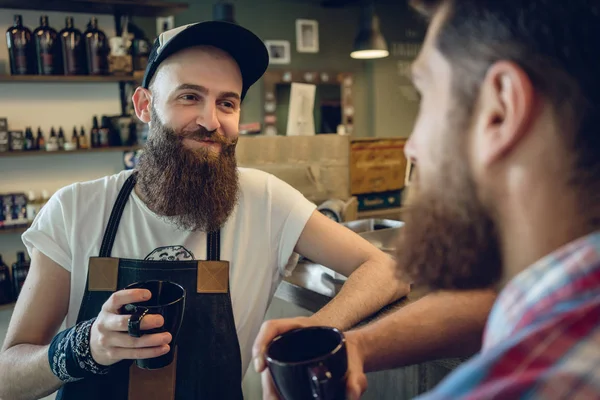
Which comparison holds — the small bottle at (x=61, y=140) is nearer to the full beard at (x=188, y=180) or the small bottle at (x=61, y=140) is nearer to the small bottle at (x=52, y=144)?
the small bottle at (x=52, y=144)

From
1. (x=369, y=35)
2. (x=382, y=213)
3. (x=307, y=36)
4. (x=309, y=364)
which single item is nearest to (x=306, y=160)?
(x=382, y=213)

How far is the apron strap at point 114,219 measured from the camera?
137 centimetres

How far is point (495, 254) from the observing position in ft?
2.16

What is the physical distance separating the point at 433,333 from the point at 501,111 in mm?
573

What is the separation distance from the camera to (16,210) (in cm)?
354

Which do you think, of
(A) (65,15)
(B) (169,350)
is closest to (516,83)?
(B) (169,350)

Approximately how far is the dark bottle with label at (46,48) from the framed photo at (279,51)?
160 inches

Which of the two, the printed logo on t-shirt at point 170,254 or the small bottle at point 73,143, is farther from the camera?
the small bottle at point 73,143

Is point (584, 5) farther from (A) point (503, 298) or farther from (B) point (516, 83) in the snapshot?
(A) point (503, 298)

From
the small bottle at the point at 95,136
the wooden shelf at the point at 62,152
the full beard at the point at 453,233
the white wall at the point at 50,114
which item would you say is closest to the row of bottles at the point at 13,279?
the white wall at the point at 50,114

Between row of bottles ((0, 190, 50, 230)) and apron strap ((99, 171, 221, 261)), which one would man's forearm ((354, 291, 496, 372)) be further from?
row of bottles ((0, 190, 50, 230))

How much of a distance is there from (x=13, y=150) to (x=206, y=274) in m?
2.75

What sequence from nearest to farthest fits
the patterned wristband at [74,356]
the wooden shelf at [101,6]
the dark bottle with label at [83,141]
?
1. the patterned wristband at [74,356]
2. the wooden shelf at [101,6]
3. the dark bottle with label at [83,141]

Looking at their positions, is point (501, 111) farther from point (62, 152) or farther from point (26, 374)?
point (62, 152)
